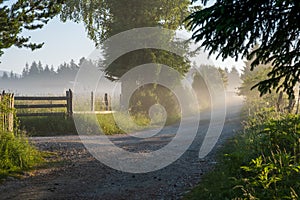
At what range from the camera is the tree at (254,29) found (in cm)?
374

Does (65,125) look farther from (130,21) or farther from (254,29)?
(254,29)

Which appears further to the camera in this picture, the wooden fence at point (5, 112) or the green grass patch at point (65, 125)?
the green grass patch at point (65, 125)

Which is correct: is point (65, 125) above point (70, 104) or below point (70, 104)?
below

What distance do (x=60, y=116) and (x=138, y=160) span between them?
422 inches

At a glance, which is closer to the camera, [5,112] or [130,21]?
[5,112]

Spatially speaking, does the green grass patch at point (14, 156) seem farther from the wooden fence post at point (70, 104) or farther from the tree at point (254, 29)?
the wooden fence post at point (70, 104)

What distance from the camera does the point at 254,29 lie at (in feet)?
13.9

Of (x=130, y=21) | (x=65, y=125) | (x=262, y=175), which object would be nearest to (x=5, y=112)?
(x=262, y=175)

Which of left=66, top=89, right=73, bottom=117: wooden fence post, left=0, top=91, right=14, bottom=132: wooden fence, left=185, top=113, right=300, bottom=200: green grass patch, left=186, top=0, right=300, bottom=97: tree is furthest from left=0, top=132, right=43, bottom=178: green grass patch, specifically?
left=66, top=89, right=73, bottom=117: wooden fence post

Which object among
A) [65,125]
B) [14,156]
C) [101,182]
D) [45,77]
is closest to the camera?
[101,182]

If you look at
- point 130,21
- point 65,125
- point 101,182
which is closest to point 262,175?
point 101,182

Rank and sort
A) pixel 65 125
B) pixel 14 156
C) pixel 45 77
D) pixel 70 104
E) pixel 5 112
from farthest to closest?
pixel 45 77
pixel 70 104
pixel 65 125
pixel 5 112
pixel 14 156

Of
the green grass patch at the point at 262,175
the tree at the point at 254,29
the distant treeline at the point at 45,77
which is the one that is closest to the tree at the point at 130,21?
the green grass patch at the point at 262,175

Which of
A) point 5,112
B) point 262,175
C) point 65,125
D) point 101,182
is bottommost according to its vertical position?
point 101,182
